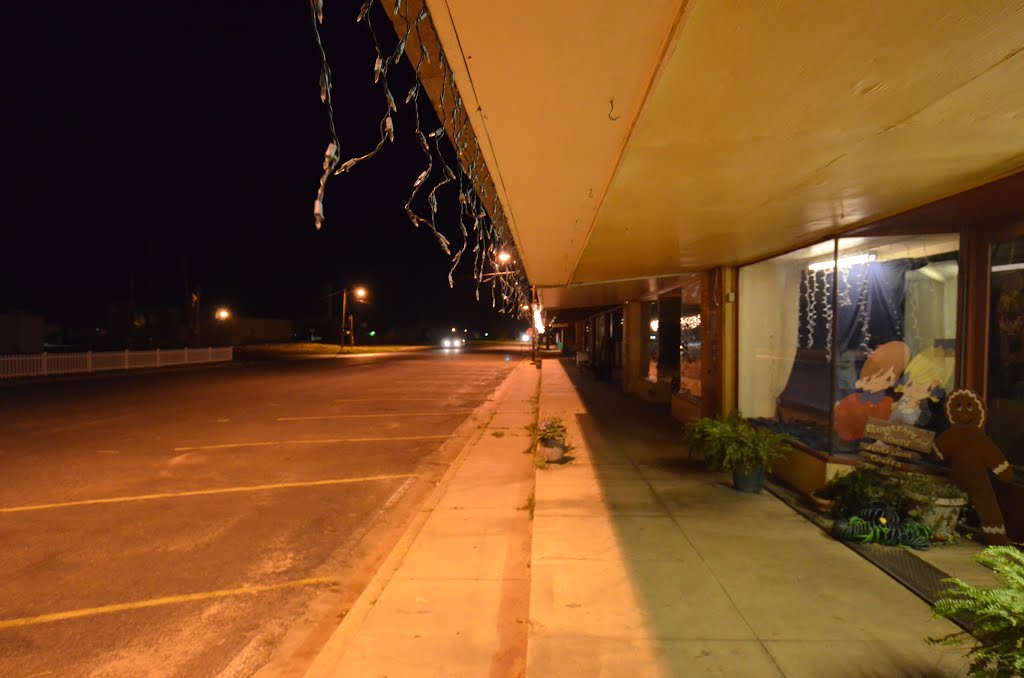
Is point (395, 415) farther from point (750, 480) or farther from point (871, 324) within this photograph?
point (871, 324)

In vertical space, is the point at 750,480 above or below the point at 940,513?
below

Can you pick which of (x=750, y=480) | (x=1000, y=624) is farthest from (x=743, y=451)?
(x=1000, y=624)

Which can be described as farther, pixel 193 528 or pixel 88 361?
pixel 88 361

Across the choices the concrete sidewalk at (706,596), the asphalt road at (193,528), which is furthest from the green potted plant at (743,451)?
the asphalt road at (193,528)

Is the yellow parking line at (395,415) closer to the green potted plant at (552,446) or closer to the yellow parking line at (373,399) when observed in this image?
the yellow parking line at (373,399)

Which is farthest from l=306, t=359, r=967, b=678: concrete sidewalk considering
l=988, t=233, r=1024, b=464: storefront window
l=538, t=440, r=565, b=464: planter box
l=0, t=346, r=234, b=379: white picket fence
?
l=0, t=346, r=234, b=379: white picket fence

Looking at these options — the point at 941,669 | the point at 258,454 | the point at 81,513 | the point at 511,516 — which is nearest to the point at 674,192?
the point at 941,669

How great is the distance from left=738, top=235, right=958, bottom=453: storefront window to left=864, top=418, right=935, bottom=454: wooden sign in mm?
70

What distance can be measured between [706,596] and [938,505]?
8.05 ft

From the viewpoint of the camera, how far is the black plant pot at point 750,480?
6289mm

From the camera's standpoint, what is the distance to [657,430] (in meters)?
10.7

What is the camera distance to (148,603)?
167 inches

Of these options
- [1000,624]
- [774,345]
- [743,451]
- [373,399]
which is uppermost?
[774,345]

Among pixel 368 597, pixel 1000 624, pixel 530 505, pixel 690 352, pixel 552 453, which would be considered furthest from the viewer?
A: pixel 690 352
